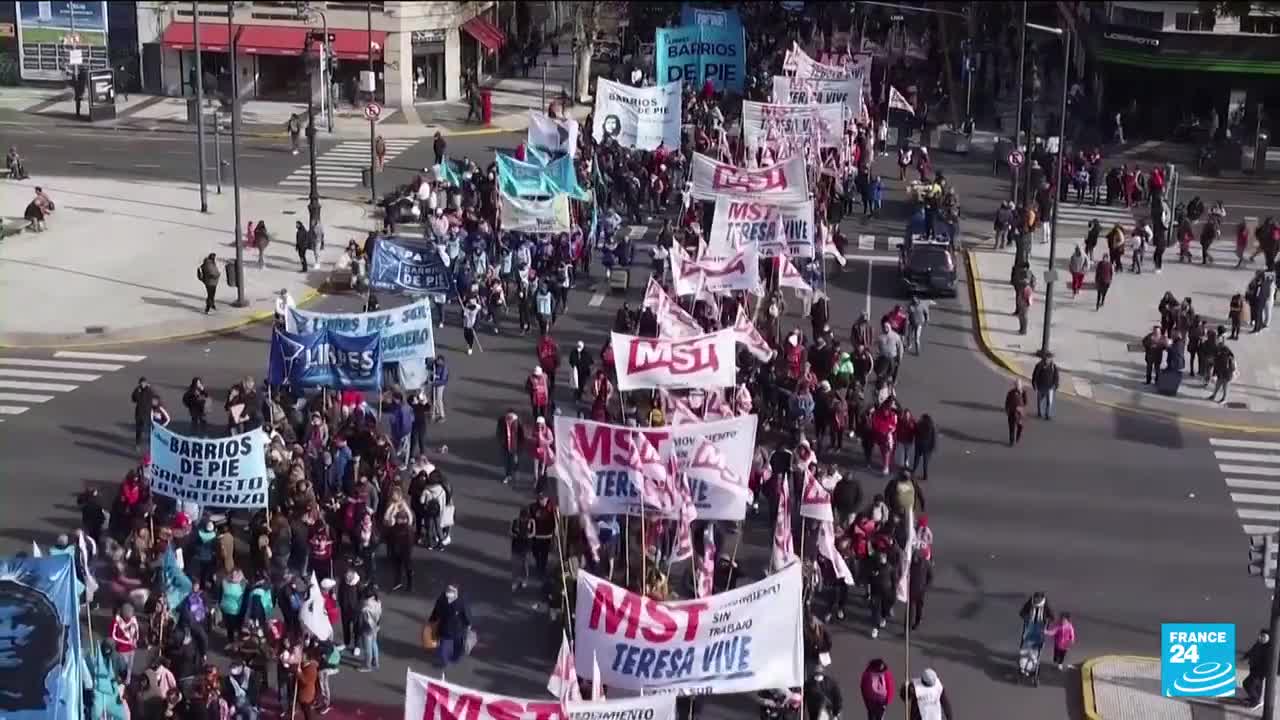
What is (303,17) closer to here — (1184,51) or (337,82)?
(337,82)

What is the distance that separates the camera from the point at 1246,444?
1335 inches

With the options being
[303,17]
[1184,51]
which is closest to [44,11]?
[303,17]

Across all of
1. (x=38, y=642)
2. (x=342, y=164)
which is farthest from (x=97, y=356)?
(x=38, y=642)

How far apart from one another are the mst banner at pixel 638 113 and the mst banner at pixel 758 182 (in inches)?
237

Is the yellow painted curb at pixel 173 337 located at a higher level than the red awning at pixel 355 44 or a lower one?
lower

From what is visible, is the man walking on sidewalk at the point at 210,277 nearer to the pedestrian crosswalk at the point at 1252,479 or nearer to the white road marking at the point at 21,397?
the white road marking at the point at 21,397

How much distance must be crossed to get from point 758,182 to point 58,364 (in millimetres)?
14264

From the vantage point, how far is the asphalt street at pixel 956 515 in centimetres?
2503

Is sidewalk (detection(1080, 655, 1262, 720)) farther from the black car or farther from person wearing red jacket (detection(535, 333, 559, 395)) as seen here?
the black car

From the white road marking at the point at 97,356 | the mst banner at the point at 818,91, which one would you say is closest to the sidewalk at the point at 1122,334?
the mst banner at the point at 818,91

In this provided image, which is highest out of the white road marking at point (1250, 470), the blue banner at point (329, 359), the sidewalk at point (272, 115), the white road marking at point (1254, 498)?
the sidewalk at point (272, 115)

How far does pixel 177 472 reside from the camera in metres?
25.5

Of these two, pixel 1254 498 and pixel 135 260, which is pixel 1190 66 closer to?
pixel 1254 498

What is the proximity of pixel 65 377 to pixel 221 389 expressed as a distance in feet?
10.5
